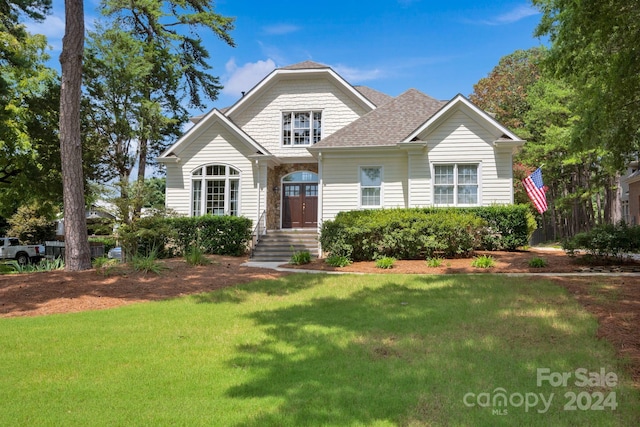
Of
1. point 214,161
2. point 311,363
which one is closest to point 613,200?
point 214,161

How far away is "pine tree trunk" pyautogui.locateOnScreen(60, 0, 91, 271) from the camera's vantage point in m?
11.3

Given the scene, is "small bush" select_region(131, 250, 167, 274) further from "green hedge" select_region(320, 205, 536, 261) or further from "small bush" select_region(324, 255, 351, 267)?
"green hedge" select_region(320, 205, 536, 261)

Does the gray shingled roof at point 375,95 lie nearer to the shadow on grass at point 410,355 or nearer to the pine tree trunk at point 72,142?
the pine tree trunk at point 72,142

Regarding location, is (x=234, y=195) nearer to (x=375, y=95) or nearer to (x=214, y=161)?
(x=214, y=161)

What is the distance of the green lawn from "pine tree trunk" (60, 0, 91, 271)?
15.5 ft

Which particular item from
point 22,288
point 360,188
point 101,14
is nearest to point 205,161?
point 360,188

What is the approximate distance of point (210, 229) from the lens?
55.4ft

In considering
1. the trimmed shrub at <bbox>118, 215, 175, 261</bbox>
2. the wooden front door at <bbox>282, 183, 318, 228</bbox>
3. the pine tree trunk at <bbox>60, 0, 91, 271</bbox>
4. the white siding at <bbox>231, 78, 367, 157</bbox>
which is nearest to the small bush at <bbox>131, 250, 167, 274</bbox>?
the pine tree trunk at <bbox>60, 0, 91, 271</bbox>

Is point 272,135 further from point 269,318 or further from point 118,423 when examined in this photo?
point 118,423

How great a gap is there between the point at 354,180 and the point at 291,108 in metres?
5.34

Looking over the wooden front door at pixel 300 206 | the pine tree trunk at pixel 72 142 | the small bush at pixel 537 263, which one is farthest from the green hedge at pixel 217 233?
the small bush at pixel 537 263

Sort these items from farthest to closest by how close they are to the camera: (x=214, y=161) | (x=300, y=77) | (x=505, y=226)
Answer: (x=300, y=77), (x=214, y=161), (x=505, y=226)

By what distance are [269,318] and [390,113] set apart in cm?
1444

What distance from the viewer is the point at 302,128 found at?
20.0m
